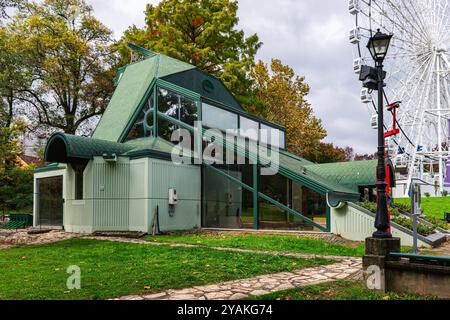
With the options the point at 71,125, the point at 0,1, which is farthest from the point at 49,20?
the point at 0,1

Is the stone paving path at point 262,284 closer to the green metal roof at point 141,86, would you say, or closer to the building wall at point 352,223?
the building wall at point 352,223

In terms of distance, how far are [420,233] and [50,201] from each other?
15873 millimetres

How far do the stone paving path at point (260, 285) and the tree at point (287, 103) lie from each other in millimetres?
26775

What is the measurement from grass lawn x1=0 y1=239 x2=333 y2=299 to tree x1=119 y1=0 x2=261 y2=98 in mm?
21919

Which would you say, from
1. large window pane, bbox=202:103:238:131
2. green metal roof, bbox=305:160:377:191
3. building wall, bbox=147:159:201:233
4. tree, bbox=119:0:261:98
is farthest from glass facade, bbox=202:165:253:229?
tree, bbox=119:0:261:98

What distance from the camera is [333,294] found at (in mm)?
6230

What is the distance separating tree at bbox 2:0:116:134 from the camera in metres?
32.7

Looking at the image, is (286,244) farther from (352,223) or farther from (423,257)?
(423,257)

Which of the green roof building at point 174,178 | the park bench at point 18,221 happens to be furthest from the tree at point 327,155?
the park bench at point 18,221

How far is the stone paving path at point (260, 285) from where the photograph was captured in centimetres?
603

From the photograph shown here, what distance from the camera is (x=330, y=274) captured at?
7828 mm

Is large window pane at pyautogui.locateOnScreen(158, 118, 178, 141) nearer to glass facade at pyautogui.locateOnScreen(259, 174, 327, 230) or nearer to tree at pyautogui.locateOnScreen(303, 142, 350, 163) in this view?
glass facade at pyautogui.locateOnScreen(259, 174, 327, 230)

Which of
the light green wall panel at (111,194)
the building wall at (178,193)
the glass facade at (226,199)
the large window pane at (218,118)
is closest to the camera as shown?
the building wall at (178,193)

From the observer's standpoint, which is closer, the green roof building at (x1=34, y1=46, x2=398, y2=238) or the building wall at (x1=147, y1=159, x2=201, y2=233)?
the green roof building at (x1=34, y1=46, x2=398, y2=238)
